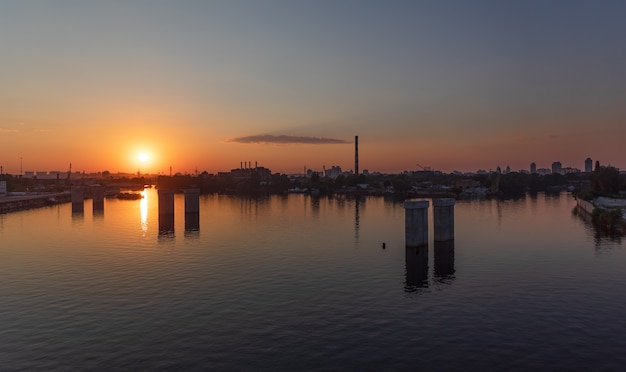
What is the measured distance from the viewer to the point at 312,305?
42.0 meters

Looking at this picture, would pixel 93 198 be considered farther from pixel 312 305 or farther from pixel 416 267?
pixel 312 305

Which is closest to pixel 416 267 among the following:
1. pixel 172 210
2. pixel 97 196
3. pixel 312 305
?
pixel 312 305

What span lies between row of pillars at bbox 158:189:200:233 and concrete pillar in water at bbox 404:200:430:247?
55.4 m

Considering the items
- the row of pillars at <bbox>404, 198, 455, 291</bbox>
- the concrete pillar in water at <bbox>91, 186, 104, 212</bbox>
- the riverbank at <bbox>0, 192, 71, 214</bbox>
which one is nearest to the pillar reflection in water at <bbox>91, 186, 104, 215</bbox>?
the concrete pillar in water at <bbox>91, 186, 104, 212</bbox>

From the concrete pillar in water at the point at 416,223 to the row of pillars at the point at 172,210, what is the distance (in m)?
55.4

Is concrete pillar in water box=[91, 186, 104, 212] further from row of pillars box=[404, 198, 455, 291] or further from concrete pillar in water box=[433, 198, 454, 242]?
row of pillars box=[404, 198, 455, 291]

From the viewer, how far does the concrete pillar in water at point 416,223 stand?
68.1m

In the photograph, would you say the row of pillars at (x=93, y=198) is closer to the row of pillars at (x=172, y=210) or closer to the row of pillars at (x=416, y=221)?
the row of pillars at (x=172, y=210)

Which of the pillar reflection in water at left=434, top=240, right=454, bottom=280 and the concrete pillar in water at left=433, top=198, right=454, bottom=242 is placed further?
the concrete pillar in water at left=433, top=198, right=454, bottom=242

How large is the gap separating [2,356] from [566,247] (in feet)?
253

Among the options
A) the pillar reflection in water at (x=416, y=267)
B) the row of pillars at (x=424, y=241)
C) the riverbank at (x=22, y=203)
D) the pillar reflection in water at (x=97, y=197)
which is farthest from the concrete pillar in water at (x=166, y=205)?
the pillar reflection in water at (x=416, y=267)

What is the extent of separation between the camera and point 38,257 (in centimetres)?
6794

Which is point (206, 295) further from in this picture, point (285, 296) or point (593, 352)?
point (593, 352)

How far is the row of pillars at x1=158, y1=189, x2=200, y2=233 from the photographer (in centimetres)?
10996
